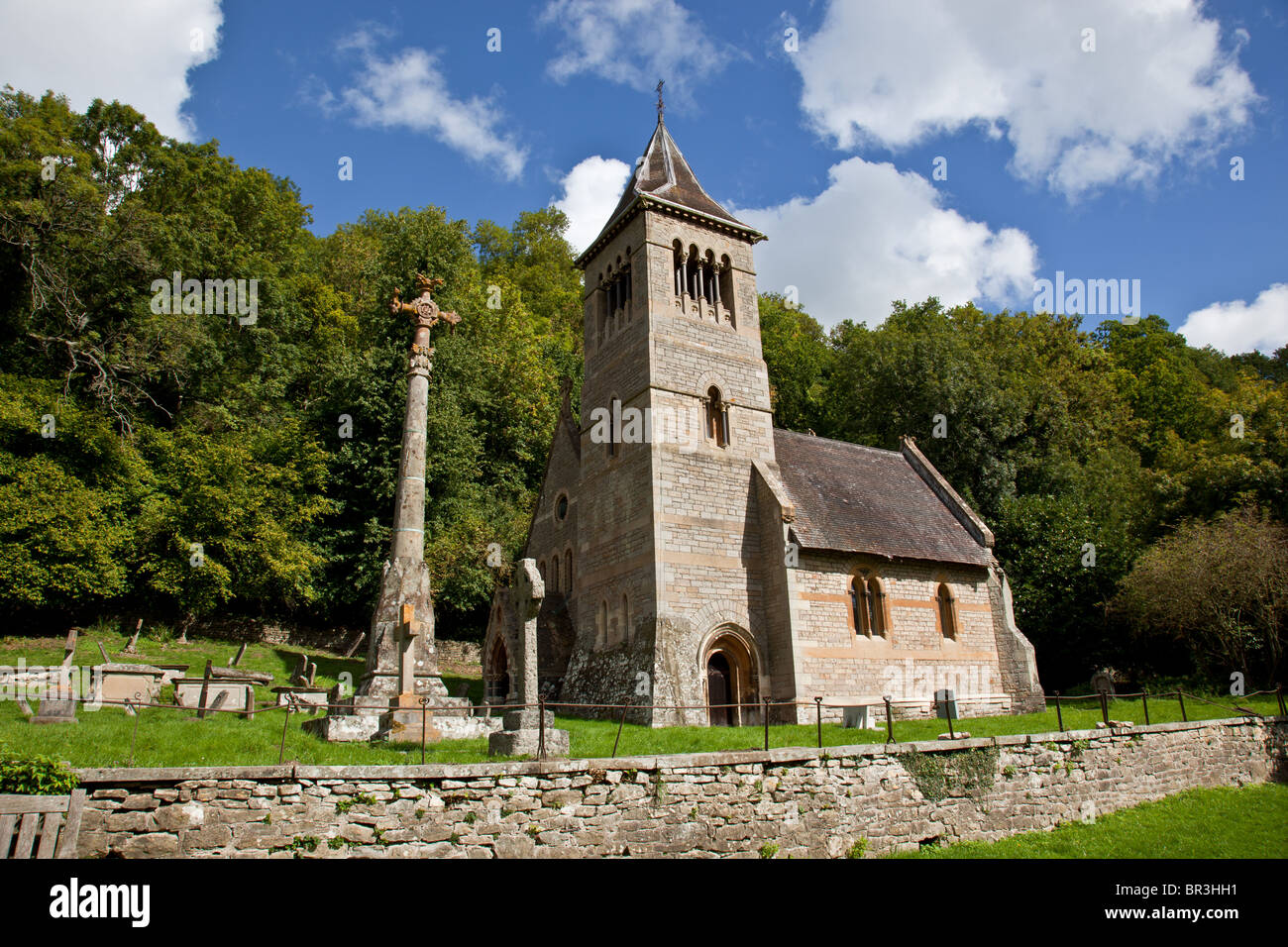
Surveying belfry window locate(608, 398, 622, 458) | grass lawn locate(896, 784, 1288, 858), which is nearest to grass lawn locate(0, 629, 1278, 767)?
grass lawn locate(896, 784, 1288, 858)

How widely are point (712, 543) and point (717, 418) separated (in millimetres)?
3913

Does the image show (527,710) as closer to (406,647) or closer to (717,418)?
(406,647)

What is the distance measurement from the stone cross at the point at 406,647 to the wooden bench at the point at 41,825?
21.8ft

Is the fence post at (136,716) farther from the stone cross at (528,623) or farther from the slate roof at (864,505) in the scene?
the slate roof at (864,505)

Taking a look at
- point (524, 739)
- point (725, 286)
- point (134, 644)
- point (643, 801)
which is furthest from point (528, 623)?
point (134, 644)

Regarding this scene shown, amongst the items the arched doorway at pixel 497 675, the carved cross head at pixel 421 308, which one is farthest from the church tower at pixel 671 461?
the carved cross head at pixel 421 308

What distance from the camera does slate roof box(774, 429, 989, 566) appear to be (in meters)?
21.8

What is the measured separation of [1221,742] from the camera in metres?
16.6

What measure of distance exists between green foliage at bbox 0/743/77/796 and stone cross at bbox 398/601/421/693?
21.9ft

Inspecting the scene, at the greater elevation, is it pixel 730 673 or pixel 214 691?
pixel 214 691

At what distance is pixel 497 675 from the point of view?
2342 cm

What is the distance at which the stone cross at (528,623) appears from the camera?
41.5ft

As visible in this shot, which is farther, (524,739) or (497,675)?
(497,675)

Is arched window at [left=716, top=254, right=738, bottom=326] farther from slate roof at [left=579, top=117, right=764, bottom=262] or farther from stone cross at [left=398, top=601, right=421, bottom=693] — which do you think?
stone cross at [left=398, top=601, right=421, bottom=693]
